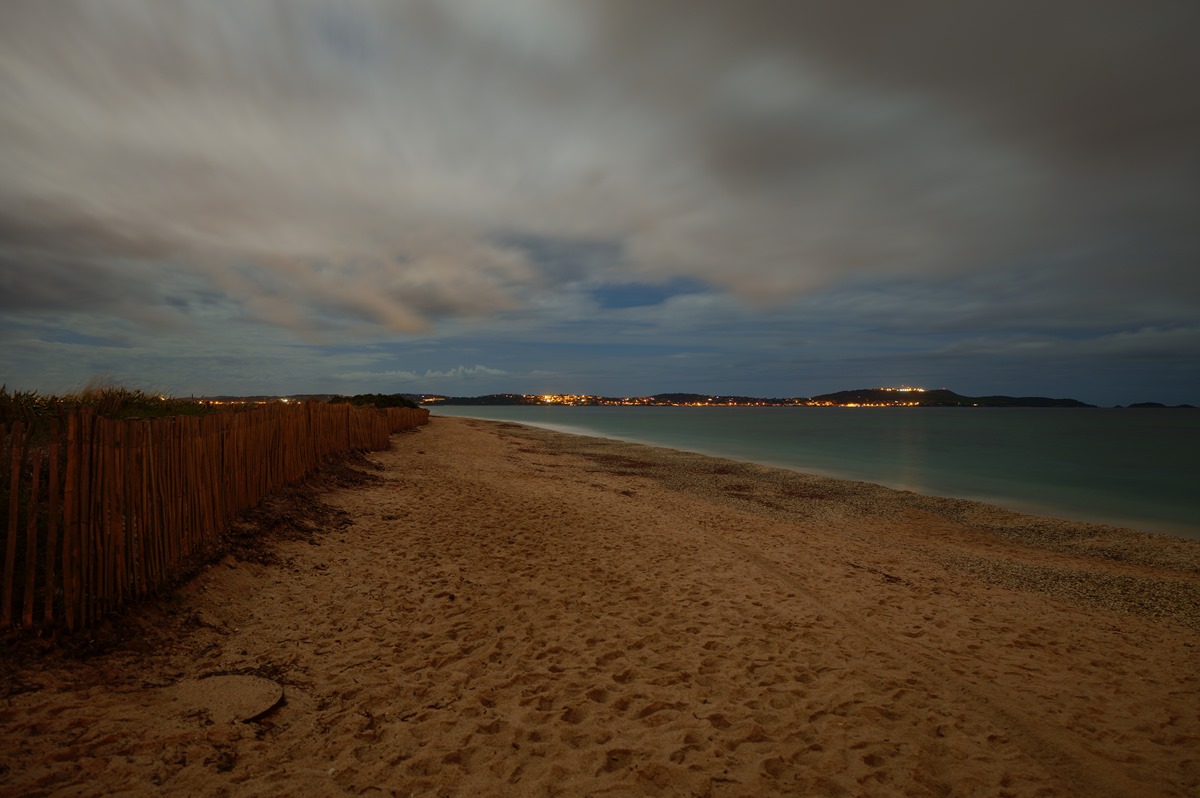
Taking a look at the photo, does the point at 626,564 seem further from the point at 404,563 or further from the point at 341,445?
the point at 341,445

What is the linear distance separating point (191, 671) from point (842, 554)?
341 inches

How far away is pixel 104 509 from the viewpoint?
3.95 metres

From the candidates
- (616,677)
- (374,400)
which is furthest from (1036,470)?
(374,400)

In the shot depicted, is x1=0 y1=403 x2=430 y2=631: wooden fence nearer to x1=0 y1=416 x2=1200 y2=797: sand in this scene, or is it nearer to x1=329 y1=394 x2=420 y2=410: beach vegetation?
x1=0 y1=416 x2=1200 y2=797: sand

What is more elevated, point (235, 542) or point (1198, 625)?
point (235, 542)

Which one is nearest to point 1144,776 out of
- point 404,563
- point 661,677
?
point 661,677

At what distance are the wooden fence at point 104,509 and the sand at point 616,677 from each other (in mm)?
367

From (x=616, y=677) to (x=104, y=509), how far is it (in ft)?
12.9

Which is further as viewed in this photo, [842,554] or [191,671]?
[842,554]

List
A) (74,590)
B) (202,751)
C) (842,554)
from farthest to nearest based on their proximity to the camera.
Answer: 1. (842,554)
2. (74,590)
3. (202,751)

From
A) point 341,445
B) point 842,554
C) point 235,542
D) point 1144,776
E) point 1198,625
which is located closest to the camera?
point 1144,776

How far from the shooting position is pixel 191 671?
3803 millimetres

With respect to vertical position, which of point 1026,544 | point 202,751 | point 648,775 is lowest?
point 1026,544

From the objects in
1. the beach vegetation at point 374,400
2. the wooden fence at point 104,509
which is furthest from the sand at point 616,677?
the beach vegetation at point 374,400
